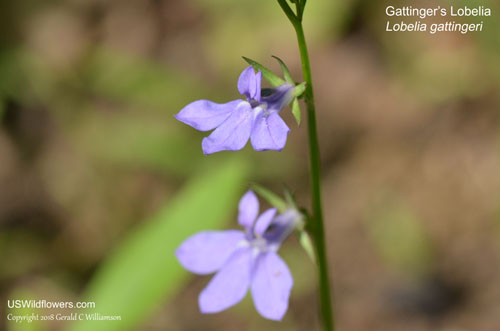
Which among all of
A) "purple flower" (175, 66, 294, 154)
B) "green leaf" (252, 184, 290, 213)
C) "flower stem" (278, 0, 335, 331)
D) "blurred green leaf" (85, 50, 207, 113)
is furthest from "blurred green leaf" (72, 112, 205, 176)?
"purple flower" (175, 66, 294, 154)

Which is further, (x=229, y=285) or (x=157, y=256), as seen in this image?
(x=157, y=256)

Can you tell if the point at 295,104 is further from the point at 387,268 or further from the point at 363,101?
the point at 363,101

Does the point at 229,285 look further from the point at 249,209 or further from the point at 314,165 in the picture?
the point at 314,165

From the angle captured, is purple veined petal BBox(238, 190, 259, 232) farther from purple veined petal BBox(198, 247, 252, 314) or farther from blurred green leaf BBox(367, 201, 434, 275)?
blurred green leaf BBox(367, 201, 434, 275)

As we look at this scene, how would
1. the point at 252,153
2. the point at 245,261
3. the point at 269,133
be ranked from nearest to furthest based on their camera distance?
the point at 269,133 → the point at 245,261 → the point at 252,153

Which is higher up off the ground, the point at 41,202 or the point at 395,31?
the point at 395,31

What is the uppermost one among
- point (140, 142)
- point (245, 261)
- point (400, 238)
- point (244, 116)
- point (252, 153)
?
point (244, 116)

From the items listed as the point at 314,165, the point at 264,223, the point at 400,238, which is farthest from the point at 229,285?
the point at 400,238

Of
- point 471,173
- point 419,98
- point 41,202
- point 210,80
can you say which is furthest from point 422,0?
point 41,202
